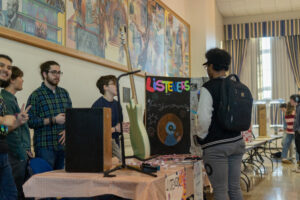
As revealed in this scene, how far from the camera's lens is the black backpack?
2.48m

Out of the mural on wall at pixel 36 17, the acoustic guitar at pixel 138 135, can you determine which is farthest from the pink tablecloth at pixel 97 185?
the mural on wall at pixel 36 17

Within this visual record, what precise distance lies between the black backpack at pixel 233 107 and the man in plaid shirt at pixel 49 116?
55.0 inches

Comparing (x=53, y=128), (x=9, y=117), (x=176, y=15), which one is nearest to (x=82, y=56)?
(x=53, y=128)

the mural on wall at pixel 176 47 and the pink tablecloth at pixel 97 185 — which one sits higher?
the mural on wall at pixel 176 47

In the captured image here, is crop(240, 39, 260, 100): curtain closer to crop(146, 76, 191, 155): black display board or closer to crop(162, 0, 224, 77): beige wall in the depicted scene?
crop(162, 0, 224, 77): beige wall

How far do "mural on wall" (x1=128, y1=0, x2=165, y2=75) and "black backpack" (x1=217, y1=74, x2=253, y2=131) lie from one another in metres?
3.35

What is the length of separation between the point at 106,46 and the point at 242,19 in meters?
8.33

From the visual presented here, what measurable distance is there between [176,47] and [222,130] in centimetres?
581

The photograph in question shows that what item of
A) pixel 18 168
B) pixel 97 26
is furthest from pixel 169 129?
pixel 97 26

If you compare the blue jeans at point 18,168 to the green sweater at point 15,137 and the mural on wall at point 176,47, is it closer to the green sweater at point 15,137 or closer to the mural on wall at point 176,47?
the green sweater at point 15,137

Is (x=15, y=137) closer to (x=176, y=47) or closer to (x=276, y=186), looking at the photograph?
(x=276, y=186)

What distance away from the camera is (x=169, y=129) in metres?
2.96

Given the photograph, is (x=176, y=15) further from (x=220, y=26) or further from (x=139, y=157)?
(x=139, y=157)

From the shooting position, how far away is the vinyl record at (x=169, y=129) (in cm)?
291
